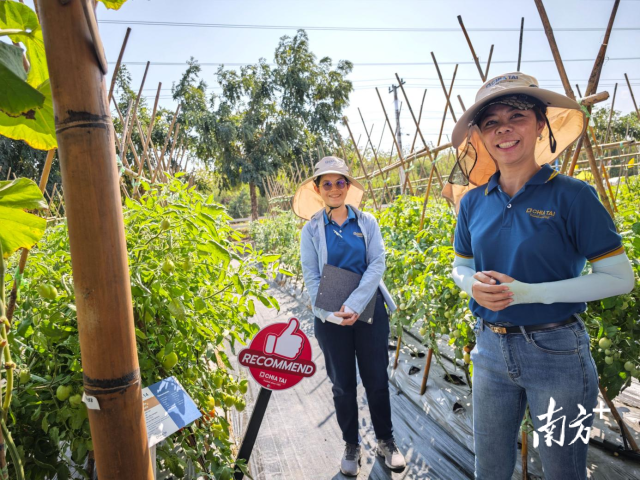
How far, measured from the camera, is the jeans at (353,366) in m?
1.89

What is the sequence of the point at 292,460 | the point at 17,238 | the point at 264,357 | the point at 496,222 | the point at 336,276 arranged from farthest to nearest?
1. the point at 292,460
2. the point at 336,276
3. the point at 264,357
4. the point at 496,222
5. the point at 17,238

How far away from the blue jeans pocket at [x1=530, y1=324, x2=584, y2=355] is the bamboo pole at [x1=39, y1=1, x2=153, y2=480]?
1.00 meters

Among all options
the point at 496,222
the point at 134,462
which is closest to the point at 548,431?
the point at 496,222

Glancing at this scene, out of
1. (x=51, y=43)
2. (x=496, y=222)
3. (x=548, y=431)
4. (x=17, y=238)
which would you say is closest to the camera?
(x=51, y=43)

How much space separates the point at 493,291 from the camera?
106 centimetres

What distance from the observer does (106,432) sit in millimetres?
425

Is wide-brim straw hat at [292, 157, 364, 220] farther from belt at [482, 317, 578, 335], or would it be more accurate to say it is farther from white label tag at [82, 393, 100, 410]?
white label tag at [82, 393, 100, 410]

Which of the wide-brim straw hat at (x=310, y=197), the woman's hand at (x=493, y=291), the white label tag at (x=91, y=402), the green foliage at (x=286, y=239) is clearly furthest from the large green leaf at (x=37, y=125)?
the green foliage at (x=286, y=239)

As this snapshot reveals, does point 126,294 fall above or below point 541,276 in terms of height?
above

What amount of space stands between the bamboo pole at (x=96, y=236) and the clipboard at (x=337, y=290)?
1444 millimetres

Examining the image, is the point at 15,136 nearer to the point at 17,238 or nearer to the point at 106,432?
the point at 17,238

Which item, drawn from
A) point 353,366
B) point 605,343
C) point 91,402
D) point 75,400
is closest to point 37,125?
point 91,402

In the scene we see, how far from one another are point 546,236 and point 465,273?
0.29 m

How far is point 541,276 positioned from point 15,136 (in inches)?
46.8
